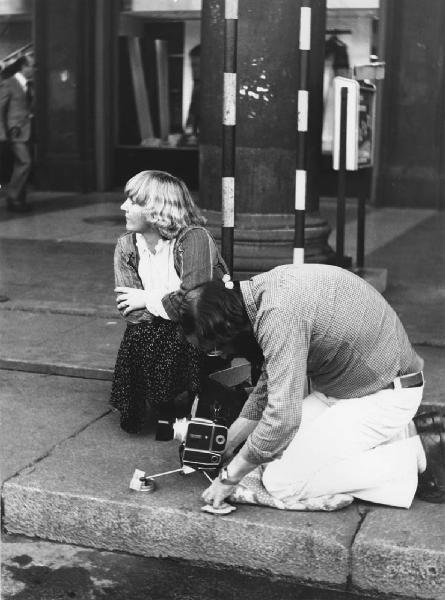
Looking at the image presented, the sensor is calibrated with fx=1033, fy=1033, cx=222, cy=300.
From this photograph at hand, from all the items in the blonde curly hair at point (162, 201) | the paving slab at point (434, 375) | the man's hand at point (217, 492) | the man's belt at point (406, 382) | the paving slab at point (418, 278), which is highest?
the blonde curly hair at point (162, 201)

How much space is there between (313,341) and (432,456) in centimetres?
84

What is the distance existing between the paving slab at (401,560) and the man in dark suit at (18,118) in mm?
8815

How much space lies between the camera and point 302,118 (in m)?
4.84

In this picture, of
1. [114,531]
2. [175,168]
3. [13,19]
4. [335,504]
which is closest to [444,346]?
[335,504]

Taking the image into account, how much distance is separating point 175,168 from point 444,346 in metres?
8.58

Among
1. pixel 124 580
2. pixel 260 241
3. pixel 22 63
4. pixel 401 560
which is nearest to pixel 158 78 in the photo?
pixel 22 63

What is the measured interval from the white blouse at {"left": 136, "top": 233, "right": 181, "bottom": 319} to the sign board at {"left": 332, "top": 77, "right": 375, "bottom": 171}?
107 inches

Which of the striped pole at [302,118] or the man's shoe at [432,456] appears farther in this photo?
the striped pole at [302,118]

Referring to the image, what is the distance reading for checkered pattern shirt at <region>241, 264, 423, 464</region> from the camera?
3436mm

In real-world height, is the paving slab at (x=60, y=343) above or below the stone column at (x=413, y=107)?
below

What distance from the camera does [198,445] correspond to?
371 cm

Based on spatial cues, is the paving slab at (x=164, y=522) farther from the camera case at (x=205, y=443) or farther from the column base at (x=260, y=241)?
the column base at (x=260, y=241)

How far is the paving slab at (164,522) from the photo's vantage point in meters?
3.59

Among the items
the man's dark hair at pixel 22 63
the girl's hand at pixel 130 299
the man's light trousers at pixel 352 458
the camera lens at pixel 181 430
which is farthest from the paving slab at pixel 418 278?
the man's dark hair at pixel 22 63
